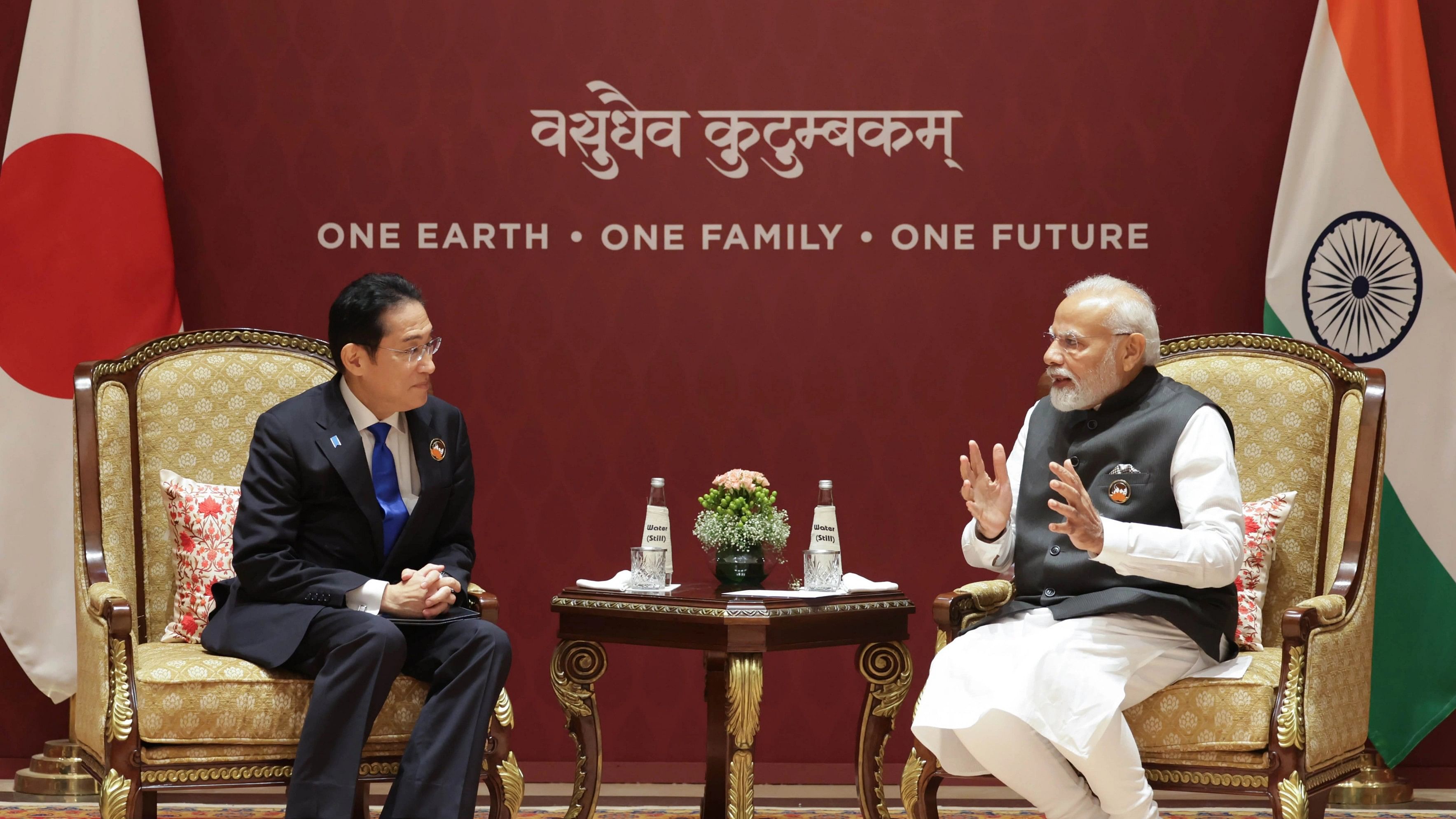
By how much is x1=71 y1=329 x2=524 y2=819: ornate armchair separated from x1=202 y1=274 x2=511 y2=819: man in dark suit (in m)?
0.10

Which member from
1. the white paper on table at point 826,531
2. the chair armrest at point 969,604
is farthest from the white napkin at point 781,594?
the chair armrest at point 969,604

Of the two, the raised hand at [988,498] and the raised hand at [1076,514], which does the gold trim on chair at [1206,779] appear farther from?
the raised hand at [988,498]

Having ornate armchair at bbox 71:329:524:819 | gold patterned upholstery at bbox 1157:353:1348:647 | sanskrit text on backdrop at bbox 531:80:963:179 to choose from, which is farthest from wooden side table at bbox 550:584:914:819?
sanskrit text on backdrop at bbox 531:80:963:179

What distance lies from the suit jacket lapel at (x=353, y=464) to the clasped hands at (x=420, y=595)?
14 cm

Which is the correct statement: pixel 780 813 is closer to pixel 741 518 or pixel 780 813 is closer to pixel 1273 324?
pixel 741 518

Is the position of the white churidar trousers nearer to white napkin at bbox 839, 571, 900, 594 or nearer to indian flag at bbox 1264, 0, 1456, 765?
white napkin at bbox 839, 571, 900, 594

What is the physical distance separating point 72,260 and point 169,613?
130cm

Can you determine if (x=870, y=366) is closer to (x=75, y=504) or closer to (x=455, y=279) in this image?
(x=455, y=279)

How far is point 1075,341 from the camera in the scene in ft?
10.9

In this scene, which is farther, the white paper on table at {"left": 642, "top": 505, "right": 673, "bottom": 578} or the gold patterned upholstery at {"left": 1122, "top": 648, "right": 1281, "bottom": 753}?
the white paper on table at {"left": 642, "top": 505, "right": 673, "bottom": 578}

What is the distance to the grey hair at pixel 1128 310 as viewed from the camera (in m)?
3.30

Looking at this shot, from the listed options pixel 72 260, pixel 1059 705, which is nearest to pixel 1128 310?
pixel 1059 705

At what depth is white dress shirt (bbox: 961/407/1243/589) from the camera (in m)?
2.99

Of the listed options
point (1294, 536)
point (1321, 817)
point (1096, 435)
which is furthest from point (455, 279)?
point (1321, 817)
